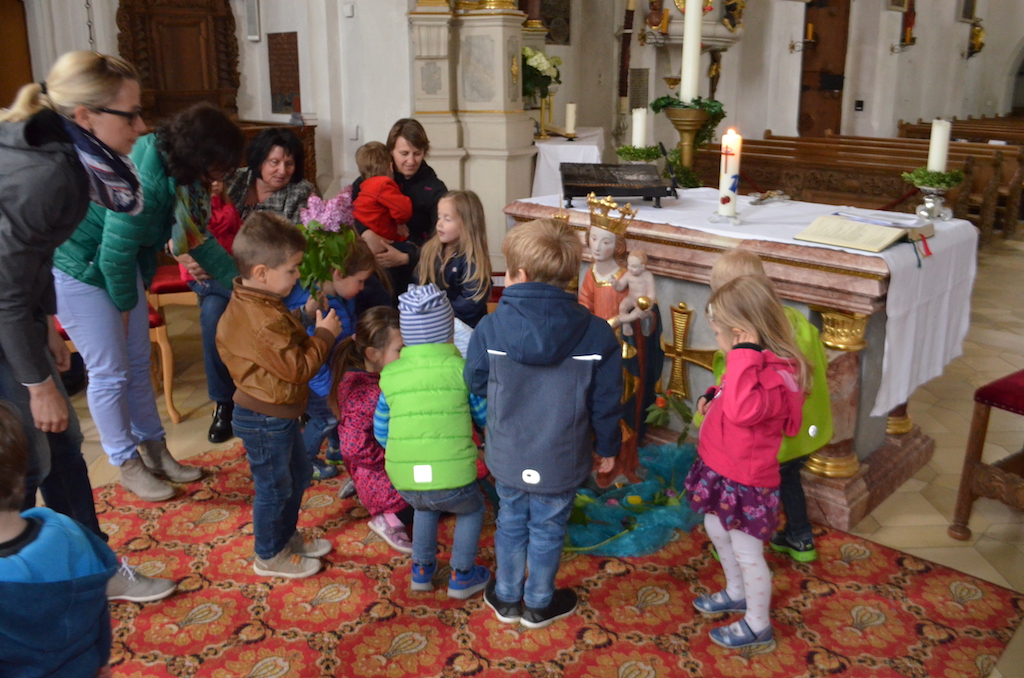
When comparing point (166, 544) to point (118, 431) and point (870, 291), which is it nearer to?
point (118, 431)

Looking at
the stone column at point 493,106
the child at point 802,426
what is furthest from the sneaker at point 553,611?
the stone column at point 493,106

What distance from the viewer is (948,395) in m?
4.62

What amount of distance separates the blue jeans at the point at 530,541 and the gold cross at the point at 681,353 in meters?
1.22

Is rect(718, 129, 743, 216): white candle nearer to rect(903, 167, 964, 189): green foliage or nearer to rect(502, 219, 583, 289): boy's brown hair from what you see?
rect(903, 167, 964, 189): green foliage

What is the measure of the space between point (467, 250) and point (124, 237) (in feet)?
4.26

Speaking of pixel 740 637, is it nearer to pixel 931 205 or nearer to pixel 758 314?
pixel 758 314

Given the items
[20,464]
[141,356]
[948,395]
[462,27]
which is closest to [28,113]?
[20,464]

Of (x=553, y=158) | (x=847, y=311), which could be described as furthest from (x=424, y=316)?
(x=553, y=158)

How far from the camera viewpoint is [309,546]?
9.82 feet

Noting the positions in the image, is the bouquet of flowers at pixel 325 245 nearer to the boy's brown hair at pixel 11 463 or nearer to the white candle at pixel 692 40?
the boy's brown hair at pixel 11 463

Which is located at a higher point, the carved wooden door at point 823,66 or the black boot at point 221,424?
the carved wooden door at point 823,66

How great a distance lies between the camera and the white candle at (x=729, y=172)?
10.9 feet

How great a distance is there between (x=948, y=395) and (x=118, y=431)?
4.05 meters

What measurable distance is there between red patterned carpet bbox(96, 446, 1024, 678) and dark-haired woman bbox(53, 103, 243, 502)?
47 centimetres
